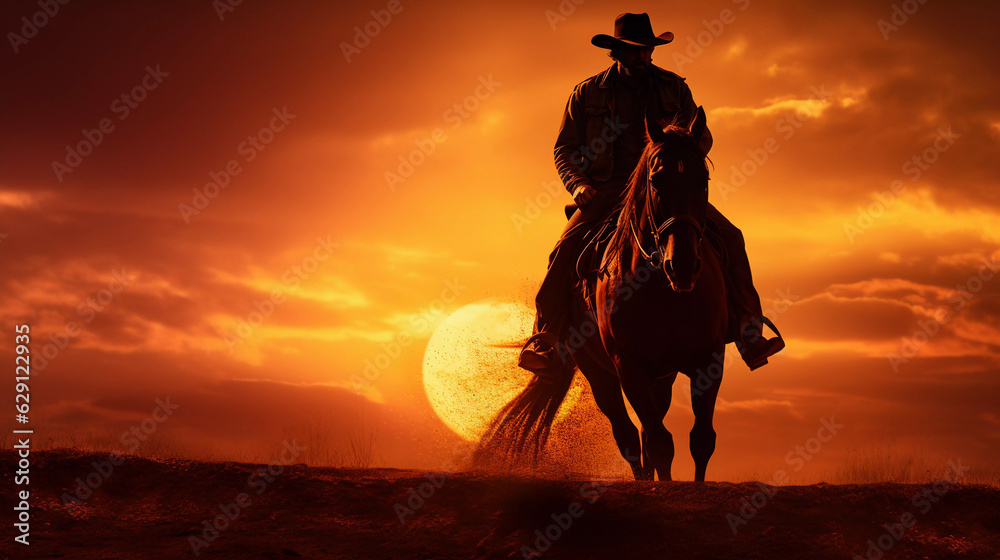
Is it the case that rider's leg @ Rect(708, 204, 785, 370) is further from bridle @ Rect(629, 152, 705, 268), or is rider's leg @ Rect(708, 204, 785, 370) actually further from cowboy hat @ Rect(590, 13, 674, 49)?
cowboy hat @ Rect(590, 13, 674, 49)

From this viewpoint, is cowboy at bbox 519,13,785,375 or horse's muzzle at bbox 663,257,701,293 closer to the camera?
horse's muzzle at bbox 663,257,701,293

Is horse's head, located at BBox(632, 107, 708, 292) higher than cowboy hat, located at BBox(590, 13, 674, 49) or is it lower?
lower

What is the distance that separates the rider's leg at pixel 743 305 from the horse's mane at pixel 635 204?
0.87 m

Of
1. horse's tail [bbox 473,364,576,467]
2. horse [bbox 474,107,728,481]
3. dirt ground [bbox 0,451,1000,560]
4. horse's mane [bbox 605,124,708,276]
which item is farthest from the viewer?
horse's tail [bbox 473,364,576,467]

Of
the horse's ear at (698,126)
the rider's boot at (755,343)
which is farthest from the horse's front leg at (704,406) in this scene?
the horse's ear at (698,126)

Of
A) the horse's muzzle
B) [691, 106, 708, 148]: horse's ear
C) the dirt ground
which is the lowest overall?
the dirt ground

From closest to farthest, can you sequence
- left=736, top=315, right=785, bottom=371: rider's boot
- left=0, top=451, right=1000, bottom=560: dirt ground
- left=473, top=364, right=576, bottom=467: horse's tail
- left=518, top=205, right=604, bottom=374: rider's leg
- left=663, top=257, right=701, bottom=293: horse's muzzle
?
left=0, top=451, right=1000, bottom=560: dirt ground
left=663, top=257, right=701, bottom=293: horse's muzzle
left=736, top=315, right=785, bottom=371: rider's boot
left=518, top=205, right=604, bottom=374: rider's leg
left=473, top=364, right=576, bottom=467: horse's tail

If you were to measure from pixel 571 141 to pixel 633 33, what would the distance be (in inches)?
52.8

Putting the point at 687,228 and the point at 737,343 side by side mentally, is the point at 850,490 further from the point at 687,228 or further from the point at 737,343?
the point at 687,228

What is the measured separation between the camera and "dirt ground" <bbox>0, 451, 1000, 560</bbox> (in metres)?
6.38

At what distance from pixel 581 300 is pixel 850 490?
10.9 ft

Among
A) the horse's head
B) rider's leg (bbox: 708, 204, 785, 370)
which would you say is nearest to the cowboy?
rider's leg (bbox: 708, 204, 785, 370)

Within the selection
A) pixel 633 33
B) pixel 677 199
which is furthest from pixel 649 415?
pixel 633 33

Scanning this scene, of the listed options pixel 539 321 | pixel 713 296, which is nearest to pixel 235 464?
pixel 539 321
